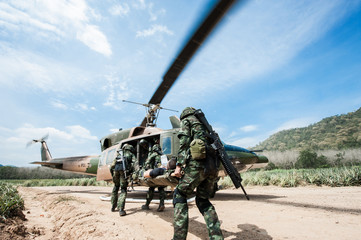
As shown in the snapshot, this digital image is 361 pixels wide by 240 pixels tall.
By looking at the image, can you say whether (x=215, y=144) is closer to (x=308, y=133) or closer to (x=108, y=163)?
(x=108, y=163)

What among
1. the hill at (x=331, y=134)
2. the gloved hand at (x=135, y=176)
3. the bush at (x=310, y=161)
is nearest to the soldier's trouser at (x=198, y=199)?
the gloved hand at (x=135, y=176)

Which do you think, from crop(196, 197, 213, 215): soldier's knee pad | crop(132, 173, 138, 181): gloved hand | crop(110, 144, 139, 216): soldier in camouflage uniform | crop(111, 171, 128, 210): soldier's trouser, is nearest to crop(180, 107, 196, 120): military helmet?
crop(196, 197, 213, 215): soldier's knee pad

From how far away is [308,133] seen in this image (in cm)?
6162

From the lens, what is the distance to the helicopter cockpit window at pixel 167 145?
6.11 metres

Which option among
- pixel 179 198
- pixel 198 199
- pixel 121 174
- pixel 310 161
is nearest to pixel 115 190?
pixel 121 174

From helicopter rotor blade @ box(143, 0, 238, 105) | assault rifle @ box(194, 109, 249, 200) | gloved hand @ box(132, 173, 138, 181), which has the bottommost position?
gloved hand @ box(132, 173, 138, 181)

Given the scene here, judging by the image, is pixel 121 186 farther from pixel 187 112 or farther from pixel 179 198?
pixel 187 112

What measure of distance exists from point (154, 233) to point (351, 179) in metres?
8.55

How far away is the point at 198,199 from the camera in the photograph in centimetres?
263

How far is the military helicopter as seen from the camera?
305 cm

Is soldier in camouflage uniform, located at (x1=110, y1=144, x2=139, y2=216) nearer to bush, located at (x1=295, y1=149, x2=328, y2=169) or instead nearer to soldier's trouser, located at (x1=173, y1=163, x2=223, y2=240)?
soldier's trouser, located at (x1=173, y1=163, x2=223, y2=240)

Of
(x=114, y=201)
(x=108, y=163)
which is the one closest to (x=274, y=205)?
(x=114, y=201)

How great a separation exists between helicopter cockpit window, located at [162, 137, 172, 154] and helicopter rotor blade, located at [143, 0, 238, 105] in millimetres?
1634

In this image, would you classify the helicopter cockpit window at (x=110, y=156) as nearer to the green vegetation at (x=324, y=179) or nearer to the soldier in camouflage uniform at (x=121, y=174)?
the soldier in camouflage uniform at (x=121, y=174)
